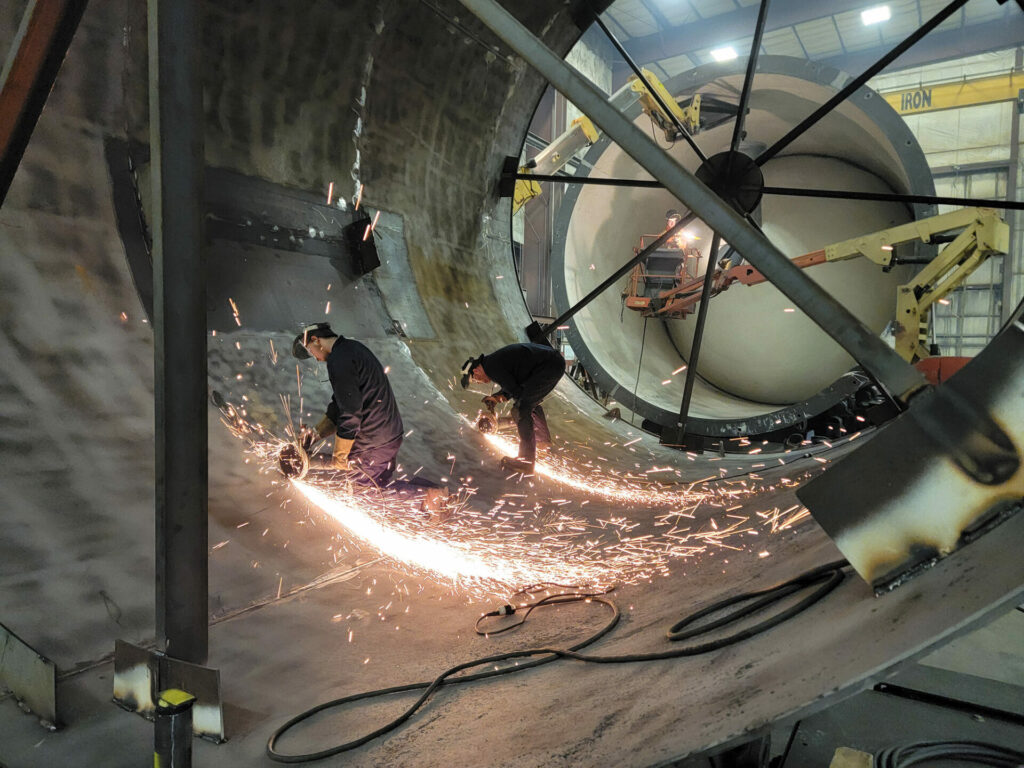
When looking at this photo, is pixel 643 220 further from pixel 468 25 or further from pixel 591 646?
pixel 591 646

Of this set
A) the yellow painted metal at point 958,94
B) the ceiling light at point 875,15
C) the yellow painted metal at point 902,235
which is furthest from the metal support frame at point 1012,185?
the yellow painted metal at point 902,235

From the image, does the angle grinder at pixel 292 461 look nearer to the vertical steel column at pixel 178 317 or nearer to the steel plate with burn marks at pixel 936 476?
the vertical steel column at pixel 178 317

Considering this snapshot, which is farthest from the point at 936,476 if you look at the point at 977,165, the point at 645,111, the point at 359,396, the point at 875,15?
the point at 875,15

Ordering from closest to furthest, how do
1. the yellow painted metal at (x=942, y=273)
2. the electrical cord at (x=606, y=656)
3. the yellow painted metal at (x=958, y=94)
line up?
the electrical cord at (x=606, y=656) < the yellow painted metal at (x=942, y=273) < the yellow painted metal at (x=958, y=94)

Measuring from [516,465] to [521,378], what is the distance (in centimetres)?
48

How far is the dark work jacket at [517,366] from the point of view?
3.91 meters

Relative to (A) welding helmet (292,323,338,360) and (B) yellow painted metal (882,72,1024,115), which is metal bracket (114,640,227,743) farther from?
(B) yellow painted metal (882,72,1024,115)

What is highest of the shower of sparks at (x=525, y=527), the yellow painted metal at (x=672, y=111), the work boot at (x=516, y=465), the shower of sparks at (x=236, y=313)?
the yellow painted metal at (x=672, y=111)

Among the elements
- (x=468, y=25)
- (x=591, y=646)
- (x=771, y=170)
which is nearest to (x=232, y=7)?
(x=468, y=25)

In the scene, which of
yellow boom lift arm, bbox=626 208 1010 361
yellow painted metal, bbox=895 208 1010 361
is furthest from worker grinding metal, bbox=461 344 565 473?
yellow painted metal, bbox=895 208 1010 361

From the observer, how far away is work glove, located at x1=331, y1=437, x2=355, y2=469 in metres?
3.04

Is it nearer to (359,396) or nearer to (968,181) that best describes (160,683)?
(359,396)

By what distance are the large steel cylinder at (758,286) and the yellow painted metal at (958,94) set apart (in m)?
5.20

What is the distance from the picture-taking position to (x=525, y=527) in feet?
11.2
